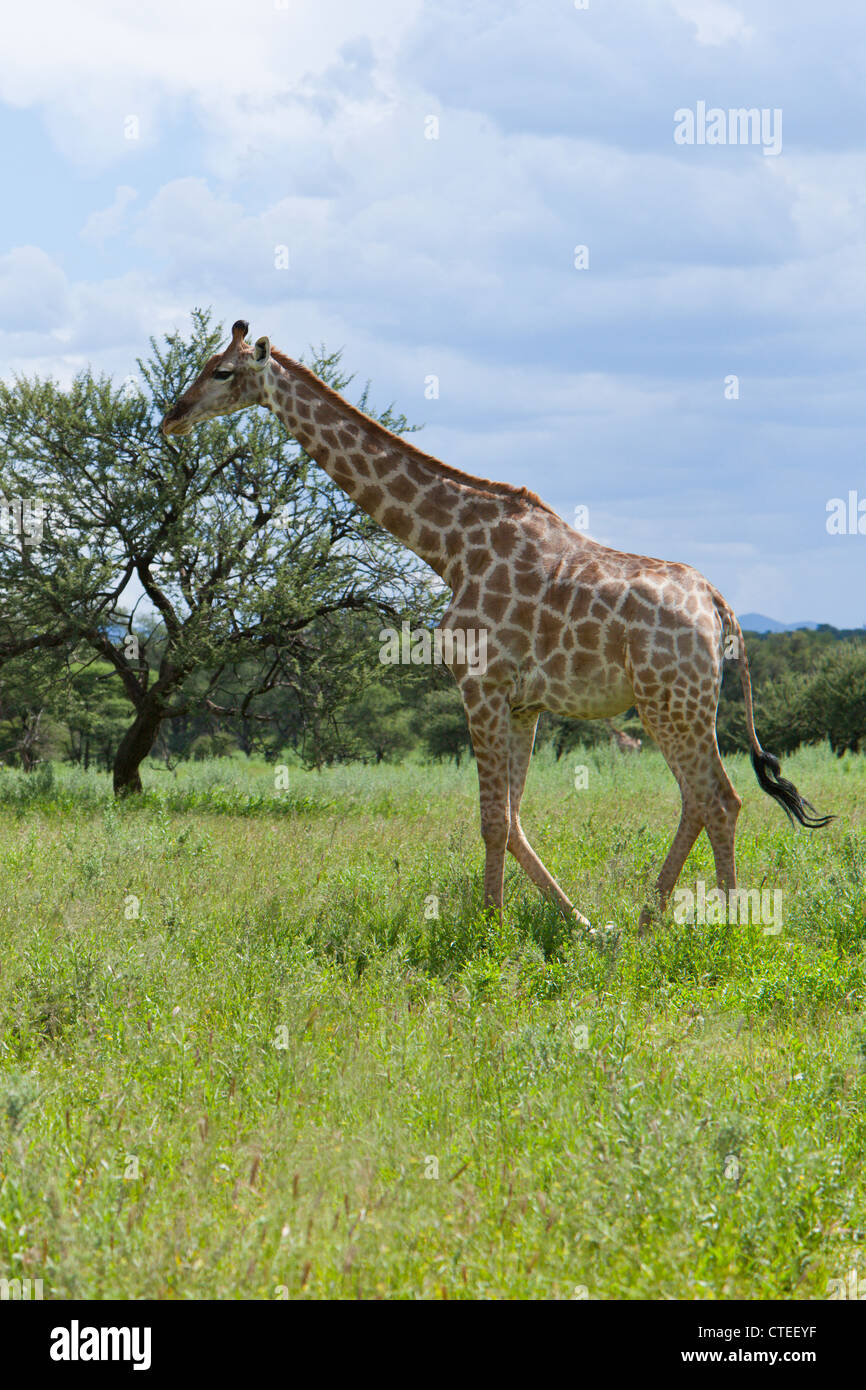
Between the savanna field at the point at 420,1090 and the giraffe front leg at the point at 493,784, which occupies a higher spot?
the giraffe front leg at the point at 493,784

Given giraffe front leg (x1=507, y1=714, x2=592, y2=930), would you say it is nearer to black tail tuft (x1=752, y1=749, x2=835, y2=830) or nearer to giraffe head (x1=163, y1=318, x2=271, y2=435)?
black tail tuft (x1=752, y1=749, x2=835, y2=830)

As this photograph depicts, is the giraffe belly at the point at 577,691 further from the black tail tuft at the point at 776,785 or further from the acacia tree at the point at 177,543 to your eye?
the acacia tree at the point at 177,543

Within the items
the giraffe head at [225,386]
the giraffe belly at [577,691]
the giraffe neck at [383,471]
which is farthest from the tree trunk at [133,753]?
the giraffe belly at [577,691]

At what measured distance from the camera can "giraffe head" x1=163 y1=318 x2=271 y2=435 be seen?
791cm

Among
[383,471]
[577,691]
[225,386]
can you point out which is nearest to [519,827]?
[577,691]

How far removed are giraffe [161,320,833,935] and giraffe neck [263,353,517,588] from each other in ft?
0.04

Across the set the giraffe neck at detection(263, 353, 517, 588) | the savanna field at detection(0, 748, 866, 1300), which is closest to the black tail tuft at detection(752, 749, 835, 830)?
the savanna field at detection(0, 748, 866, 1300)

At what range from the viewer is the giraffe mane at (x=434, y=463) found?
7891 mm

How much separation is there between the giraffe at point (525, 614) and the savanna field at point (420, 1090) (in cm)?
88

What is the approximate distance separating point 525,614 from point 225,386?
2.94m

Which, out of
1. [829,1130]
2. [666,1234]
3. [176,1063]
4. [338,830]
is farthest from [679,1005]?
[338,830]

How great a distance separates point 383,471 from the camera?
7.95 m

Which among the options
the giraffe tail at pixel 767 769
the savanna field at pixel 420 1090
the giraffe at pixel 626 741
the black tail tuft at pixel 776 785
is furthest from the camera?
the giraffe at pixel 626 741

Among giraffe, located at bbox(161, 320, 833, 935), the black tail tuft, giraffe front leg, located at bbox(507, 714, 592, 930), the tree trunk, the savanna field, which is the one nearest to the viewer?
the savanna field
